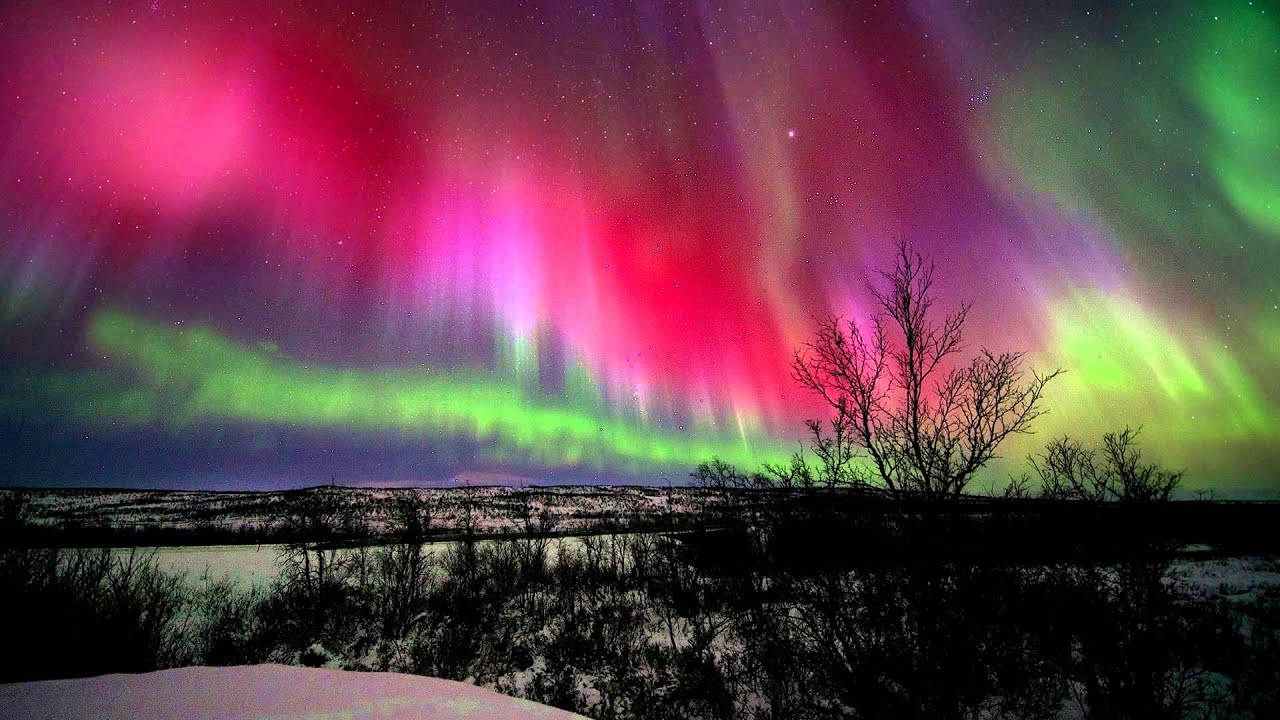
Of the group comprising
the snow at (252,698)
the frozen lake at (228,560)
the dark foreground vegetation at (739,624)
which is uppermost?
the snow at (252,698)

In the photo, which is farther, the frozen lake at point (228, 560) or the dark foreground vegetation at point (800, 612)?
the frozen lake at point (228, 560)

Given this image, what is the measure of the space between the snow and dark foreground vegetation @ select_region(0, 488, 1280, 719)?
1011cm

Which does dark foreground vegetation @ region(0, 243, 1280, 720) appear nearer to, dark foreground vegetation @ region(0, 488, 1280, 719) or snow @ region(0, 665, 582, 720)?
dark foreground vegetation @ region(0, 488, 1280, 719)

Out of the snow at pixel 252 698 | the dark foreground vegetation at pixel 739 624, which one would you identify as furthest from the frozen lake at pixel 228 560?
the snow at pixel 252 698

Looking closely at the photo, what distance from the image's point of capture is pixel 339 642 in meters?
23.4

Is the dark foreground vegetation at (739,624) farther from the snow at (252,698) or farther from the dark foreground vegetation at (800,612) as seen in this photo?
the snow at (252,698)

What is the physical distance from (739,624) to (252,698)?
2515cm

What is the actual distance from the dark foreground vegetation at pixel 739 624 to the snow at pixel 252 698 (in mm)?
10110

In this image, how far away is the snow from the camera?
213cm

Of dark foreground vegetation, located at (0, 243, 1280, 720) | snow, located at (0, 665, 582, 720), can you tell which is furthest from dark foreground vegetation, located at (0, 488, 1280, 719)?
snow, located at (0, 665, 582, 720)

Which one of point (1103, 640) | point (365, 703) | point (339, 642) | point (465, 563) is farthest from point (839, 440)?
point (465, 563)

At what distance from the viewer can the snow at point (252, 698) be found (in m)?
2.13

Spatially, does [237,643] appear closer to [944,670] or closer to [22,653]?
[22,653]

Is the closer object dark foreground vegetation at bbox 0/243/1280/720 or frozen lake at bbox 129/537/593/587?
dark foreground vegetation at bbox 0/243/1280/720
